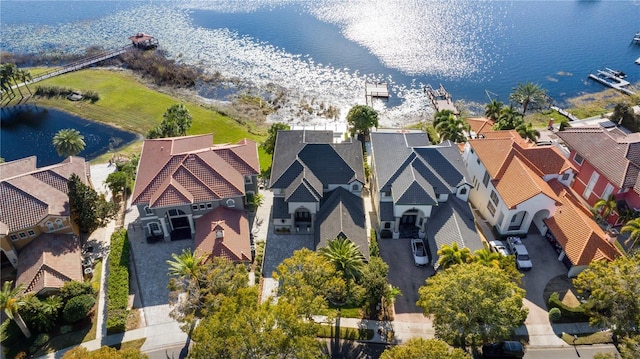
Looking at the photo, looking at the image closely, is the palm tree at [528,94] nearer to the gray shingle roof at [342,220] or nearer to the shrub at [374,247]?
the gray shingle roof at [342,220]

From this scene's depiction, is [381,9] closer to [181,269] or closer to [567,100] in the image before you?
[567,100]

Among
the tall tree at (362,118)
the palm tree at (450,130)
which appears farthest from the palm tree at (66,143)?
the palm tree at (450,130)

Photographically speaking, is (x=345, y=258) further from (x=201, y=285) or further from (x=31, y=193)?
(x=31, y=193)

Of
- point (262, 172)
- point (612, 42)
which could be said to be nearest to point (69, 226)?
point (262, 172)

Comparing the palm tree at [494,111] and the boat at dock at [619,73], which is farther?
the boat at dock at [619,73]

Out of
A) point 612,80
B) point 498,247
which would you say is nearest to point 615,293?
point 498,247

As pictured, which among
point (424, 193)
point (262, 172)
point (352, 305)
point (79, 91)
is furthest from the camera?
point (79, 91)
